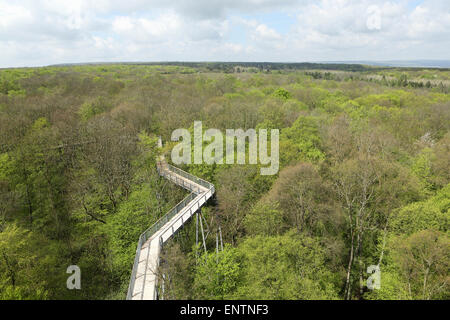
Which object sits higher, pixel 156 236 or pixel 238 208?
pixel 156 236

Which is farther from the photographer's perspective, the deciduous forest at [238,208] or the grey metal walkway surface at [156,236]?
the deciduous forest at [238,208]

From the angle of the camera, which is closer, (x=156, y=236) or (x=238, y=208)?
(x=156, y=236)
